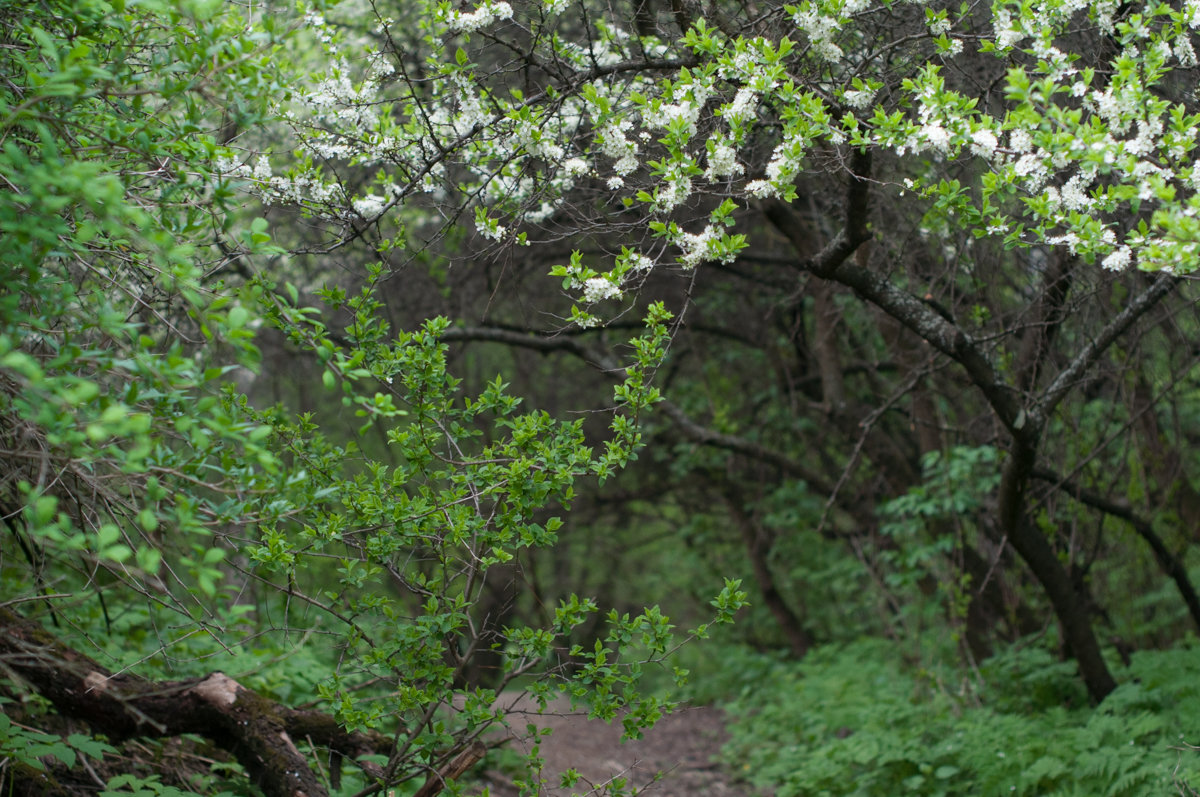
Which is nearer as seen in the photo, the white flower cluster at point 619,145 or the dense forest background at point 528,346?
the dense forest background at point 528,346

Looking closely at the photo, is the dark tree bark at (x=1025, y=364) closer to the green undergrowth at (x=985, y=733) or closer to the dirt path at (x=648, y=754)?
the green undergrowth at (x=985, y=733)

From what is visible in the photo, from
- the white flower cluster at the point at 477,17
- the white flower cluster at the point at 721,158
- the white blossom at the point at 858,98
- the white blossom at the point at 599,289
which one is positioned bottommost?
the white blossom at the point at 599,289

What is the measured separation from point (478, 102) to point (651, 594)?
10.6 metres

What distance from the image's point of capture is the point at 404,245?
3641 millimetres

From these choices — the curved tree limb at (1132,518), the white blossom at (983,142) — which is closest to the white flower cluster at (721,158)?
the white blossom at (983,142)

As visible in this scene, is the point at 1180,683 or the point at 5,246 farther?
the point at 1180,683

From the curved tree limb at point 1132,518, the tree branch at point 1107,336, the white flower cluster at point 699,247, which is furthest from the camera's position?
the curved tree limb at point 1132,518

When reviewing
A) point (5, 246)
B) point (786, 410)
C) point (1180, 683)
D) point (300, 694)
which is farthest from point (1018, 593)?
point (5, 246)

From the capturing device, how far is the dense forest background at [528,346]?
2.34m

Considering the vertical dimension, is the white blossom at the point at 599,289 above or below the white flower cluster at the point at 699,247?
below

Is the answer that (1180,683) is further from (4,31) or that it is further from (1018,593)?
(4,31)

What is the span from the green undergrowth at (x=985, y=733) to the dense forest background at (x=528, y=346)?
4 centimetres

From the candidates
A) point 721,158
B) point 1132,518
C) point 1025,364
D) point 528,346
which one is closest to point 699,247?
point 721,158

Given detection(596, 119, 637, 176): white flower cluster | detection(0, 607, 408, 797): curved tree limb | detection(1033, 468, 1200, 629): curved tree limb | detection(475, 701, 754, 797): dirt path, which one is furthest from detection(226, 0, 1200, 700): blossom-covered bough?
detection(475, 701, 754, 797): dirt path
